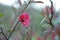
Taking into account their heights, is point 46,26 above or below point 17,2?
below

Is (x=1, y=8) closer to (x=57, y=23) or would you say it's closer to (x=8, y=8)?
(x=8, y=8)

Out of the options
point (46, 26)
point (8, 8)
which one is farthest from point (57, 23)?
point (8, 8)

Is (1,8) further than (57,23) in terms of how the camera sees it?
Yes

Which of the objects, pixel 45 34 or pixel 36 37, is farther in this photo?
pixel 36 37

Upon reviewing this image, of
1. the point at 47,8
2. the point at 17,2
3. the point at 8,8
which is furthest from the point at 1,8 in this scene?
the point at 47,8

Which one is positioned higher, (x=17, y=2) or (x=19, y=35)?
(x=17, y=2)

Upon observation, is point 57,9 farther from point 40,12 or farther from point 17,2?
point 17,2

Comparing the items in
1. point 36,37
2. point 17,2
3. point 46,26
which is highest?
point 17,2
